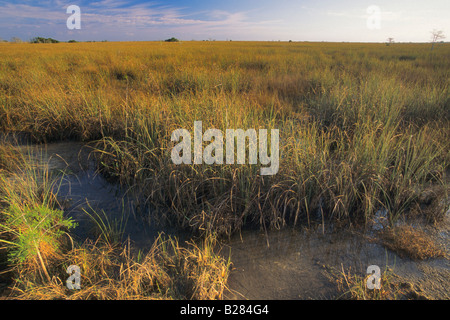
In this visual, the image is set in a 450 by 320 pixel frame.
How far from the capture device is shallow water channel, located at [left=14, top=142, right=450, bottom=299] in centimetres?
174

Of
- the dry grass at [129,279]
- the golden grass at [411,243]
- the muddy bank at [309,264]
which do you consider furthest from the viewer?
the golden grass at [411,243]

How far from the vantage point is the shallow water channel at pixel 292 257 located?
174 cm

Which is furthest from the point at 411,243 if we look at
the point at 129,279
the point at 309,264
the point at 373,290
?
the point at 129,279

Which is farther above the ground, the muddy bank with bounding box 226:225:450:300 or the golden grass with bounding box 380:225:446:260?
the golden grass with bounding box 380:225:446:260

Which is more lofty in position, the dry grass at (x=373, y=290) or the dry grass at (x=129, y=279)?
the dry grass at (x=129, y=279)

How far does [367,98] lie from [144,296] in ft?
13.9

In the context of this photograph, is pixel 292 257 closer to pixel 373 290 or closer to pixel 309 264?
pixel 309 264

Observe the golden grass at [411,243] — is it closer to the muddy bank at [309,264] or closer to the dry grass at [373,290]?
the muddy bank at [309,264]

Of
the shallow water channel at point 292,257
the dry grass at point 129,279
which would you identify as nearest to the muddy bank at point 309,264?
the shallow water channel at point 292,257

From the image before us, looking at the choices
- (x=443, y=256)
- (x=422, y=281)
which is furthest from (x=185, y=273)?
(x=443, y=256)

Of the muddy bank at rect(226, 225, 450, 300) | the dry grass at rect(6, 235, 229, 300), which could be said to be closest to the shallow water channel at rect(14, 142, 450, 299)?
the muddy bank at rect(226, 225, 450, 300)

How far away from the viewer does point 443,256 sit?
196 centimetres

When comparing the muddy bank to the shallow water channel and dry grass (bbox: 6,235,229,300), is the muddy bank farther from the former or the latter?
dry grass (bbox: 6,235,229,300)
